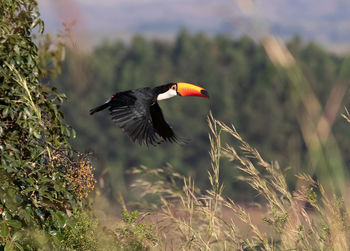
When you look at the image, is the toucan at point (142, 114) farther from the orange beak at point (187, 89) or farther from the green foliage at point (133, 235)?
the green foliage at point (133, 235)

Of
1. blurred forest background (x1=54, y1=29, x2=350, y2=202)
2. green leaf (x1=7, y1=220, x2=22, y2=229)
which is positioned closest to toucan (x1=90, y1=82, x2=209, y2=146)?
green leaf (x1=7, y1=220, x2=22, y2=229)

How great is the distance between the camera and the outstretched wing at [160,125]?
3.66m

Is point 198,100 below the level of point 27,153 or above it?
below

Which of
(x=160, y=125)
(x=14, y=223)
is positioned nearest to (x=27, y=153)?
(x=14, y=223)

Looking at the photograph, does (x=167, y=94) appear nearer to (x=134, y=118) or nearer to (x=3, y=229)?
(x=134, y=118)

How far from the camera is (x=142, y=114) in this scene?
3.41m

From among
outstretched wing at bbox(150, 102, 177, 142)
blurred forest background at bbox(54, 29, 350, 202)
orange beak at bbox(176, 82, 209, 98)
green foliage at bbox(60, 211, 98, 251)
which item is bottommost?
blurred forest background at bbox(54, 29, 350, 202)

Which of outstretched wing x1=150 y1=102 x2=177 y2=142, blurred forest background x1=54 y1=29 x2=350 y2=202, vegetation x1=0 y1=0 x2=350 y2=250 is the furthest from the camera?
blurred forest background x1=54 y1=29 x2=350 y2=202

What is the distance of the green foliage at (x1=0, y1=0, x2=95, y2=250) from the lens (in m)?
2.36

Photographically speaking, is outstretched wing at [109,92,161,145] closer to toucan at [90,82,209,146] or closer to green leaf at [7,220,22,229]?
toucan at [90,82,209,146]

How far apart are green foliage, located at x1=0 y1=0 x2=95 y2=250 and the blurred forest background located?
91.3 ft

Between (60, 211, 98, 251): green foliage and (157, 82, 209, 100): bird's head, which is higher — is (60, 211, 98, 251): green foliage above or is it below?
below

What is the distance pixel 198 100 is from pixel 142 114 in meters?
33.9

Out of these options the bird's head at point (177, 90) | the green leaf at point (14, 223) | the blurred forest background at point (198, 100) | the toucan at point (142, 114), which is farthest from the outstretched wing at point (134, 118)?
the blurred forest background at point (198, 100)
